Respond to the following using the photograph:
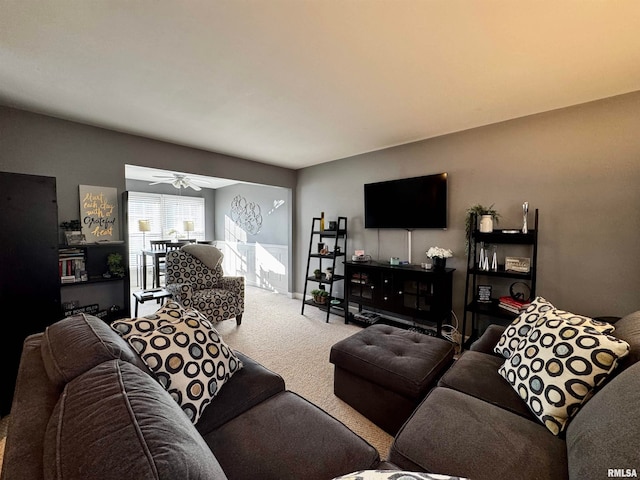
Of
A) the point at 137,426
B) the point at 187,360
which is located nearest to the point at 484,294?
the point at 187,360

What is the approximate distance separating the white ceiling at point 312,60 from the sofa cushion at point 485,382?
1922 millimetres

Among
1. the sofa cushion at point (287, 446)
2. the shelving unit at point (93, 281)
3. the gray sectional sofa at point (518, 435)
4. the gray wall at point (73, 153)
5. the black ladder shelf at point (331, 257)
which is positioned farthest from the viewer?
the black ladder shelf at point (331, 257)

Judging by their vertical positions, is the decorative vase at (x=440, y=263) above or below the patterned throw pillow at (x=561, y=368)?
above

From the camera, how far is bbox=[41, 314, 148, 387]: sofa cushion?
873 millimetres

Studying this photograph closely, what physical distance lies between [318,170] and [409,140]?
1646mm

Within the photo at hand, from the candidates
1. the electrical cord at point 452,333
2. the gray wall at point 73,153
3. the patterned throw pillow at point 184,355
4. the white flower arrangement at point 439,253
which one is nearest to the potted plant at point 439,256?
the white flower arrangement at point 439,253

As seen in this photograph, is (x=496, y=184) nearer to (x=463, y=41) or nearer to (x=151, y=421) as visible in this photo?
(x=463, y=41)

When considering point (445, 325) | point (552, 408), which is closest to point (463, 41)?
point (552, 408)

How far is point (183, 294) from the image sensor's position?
3.29 metres

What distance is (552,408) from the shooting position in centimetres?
116

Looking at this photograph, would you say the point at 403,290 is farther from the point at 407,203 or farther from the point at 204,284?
the point at 204,284

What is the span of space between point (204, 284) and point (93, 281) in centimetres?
123

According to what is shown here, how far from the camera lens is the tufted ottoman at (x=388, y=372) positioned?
166cm
